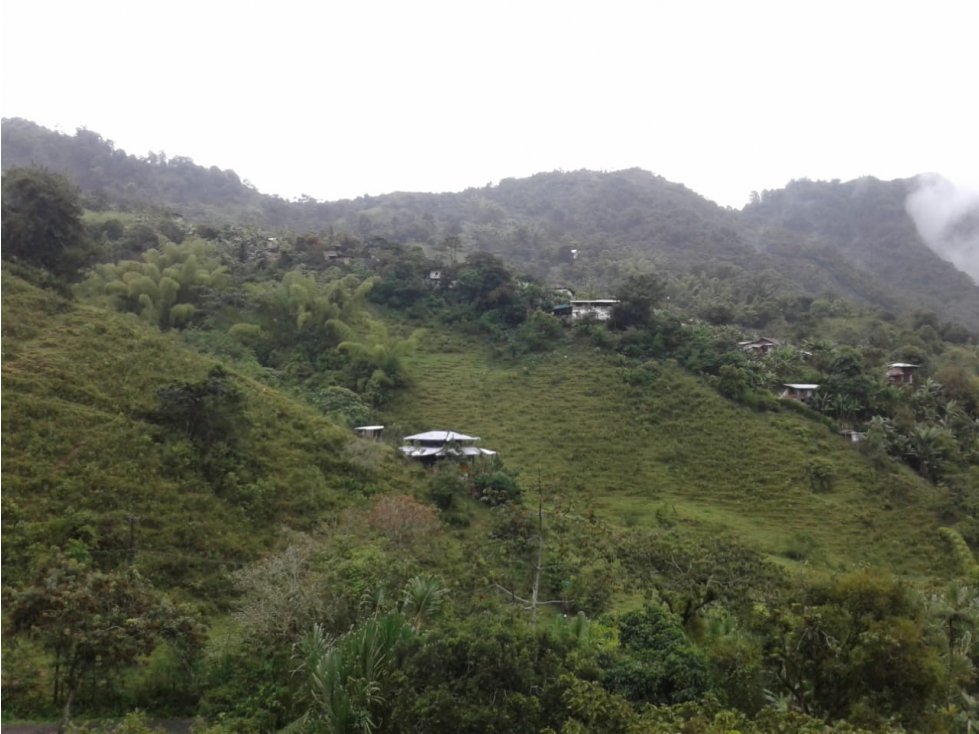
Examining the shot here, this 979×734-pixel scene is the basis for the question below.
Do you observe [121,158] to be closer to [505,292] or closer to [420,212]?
[420,212]

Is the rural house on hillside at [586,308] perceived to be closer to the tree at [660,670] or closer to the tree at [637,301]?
the tree at [637,301]

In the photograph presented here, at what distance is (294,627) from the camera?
9.15 m

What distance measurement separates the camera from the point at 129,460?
13.9 metres

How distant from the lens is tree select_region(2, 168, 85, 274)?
800 inches

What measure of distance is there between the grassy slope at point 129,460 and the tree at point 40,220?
2.11 meters

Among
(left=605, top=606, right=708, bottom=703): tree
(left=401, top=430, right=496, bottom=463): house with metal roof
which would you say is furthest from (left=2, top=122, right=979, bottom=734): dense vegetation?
(left=401, top=430, right=496, bottom=463): house with metal roof

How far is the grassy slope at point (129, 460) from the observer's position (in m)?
12.1

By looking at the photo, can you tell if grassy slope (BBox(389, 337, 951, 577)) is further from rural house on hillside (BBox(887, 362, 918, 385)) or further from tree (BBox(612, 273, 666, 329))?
rural house on hillside (BBox(887, 362, 918, 385))

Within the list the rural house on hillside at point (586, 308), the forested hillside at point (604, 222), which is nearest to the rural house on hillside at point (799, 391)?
the rural house on hillside at point (586, 308)

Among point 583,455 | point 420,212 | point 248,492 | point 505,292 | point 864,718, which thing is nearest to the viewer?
point 864,718

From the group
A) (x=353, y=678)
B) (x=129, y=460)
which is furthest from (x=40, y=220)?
(x=353, y=678)

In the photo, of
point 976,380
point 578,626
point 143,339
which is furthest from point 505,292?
point 578,626

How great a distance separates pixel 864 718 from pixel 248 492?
1142 cm

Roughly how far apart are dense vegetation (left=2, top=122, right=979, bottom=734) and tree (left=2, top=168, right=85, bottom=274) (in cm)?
10
